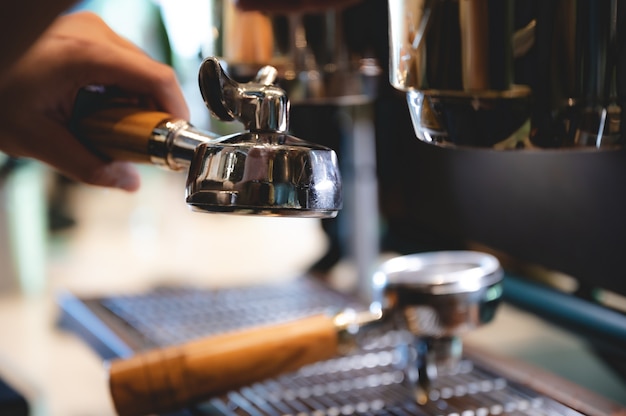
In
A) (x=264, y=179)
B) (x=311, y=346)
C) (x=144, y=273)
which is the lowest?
(x=144, y=273)

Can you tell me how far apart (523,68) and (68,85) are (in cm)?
26

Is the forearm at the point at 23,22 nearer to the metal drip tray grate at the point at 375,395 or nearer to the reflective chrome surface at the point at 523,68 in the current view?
the reflective chrome surface at the point at 523,68

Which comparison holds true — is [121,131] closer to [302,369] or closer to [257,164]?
[257,164]

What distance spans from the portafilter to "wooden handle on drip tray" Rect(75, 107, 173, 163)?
17 centimetres

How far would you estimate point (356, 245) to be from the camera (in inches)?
41.4

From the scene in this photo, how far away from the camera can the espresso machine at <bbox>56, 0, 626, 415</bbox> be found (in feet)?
1.34

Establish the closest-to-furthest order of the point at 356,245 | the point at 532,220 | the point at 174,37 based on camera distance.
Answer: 1. the point at 532,220
2. the point at 174,37
3. the point at 356,245

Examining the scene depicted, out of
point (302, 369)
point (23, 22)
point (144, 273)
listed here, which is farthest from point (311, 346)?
point (144, 273)

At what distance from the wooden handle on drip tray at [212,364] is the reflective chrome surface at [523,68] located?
0.89 feet

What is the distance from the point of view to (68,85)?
0.48 meters

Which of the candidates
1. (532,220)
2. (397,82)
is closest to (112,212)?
(532,220)

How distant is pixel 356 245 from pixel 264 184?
68 centimetres

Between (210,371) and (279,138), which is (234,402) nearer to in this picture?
Result: (210,371)

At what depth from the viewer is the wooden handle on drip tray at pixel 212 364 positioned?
22.8 inches
